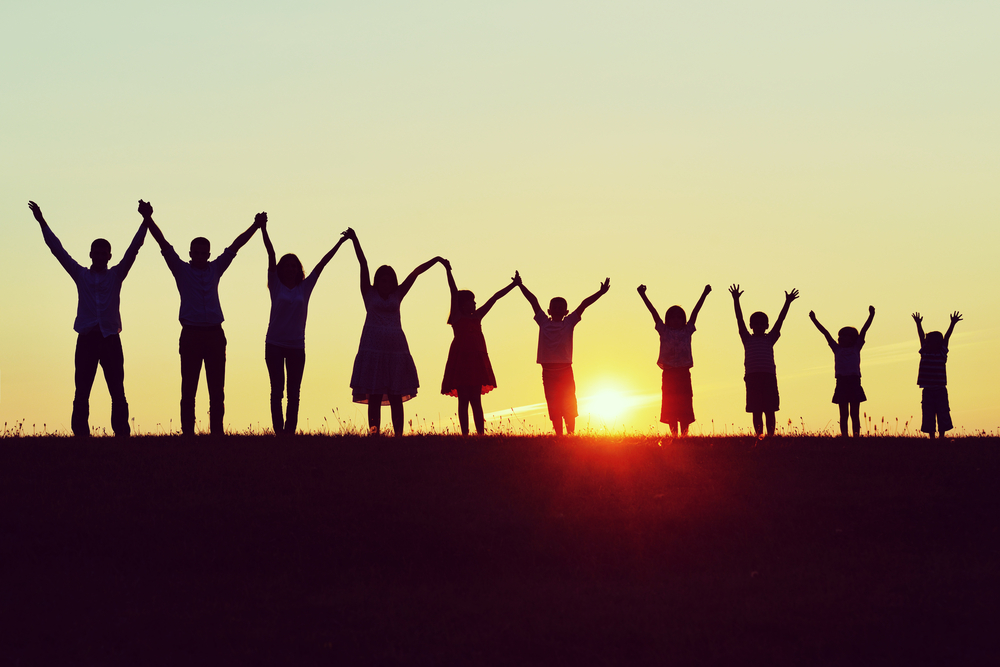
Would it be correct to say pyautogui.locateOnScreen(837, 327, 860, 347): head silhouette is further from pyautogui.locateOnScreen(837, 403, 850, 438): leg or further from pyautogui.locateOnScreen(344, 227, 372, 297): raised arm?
pyautogui.locateOnScreen(344, 227, 372, 297): raised arm

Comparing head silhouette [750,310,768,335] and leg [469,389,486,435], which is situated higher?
head silhouette [750,310,768,335]

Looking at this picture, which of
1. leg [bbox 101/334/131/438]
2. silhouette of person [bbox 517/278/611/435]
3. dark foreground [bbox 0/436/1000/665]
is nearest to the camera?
dark foreground [bbox 0/436/1000/665]

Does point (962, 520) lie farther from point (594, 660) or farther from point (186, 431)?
point (186, 431)

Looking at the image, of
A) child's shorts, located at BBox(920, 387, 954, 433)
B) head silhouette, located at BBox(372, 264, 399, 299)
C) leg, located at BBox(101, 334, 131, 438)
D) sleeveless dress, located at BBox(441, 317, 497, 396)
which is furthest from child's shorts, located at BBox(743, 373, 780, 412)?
leg, located at BBox(101, 334, 131, 438)

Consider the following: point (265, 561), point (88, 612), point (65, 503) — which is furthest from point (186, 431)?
point (88, 612)

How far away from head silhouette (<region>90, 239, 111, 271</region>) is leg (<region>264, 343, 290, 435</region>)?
273 centimetres

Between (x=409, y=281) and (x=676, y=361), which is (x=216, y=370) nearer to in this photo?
(x=409, y=281)

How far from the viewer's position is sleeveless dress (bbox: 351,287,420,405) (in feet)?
51.5

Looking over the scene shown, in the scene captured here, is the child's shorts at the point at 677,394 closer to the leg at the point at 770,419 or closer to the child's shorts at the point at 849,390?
the leg at the point at 770,419

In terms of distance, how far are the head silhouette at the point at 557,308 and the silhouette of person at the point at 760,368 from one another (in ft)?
11.4

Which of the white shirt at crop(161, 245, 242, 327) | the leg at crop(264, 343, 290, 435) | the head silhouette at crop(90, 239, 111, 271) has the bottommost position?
the leg at crop(264, 343, 290, 435)

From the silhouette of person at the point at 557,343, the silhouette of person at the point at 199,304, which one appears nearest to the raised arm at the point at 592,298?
the silhouette of person at the point at 557,343

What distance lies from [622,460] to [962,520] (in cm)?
457

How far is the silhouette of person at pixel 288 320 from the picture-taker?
15.1 meters
